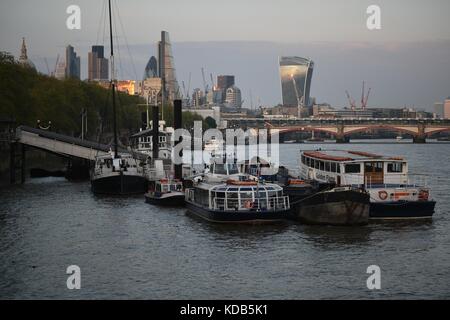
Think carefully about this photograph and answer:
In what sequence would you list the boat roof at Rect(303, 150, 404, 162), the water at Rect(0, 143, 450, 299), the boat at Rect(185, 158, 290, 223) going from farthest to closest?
the boat roof at Rect(303, 150, 404, 162), the boat at Rect(185, 158, 290, 223), the water at Rect(0, 143, 450, 299)

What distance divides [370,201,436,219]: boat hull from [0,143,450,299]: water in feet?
2.91

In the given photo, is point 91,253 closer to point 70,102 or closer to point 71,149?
point 71,149

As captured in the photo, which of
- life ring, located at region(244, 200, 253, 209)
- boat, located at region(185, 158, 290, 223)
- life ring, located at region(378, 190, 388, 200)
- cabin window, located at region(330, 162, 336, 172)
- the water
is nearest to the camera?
the water

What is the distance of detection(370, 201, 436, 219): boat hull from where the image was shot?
4853cm

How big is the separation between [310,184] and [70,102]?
2756 inches

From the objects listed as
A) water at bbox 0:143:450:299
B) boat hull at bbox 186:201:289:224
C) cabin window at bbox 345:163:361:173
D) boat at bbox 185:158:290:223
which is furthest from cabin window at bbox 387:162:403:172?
boat hull at bbox 186:201:289:224

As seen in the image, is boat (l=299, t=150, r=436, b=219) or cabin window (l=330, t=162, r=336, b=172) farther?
cabin window (l=330, t=162, r=336, b=172)

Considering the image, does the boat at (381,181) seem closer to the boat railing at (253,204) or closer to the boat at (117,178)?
the boat railing at (253,204)

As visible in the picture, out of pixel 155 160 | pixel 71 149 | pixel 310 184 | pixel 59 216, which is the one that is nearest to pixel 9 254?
pixel 59 216

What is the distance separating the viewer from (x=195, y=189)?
54.1m

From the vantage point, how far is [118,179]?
6644cm

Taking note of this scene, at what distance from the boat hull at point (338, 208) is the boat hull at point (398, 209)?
172 centimetres

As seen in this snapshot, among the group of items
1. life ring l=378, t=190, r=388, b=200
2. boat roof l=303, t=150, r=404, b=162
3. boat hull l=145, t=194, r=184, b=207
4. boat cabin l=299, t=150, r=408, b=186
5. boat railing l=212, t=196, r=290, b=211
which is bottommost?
boat hull l=145, t=194, r=184, b=207

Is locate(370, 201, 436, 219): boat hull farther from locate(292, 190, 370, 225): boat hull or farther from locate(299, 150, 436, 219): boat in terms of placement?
locate(292, 190, 370, 225): boat hull
